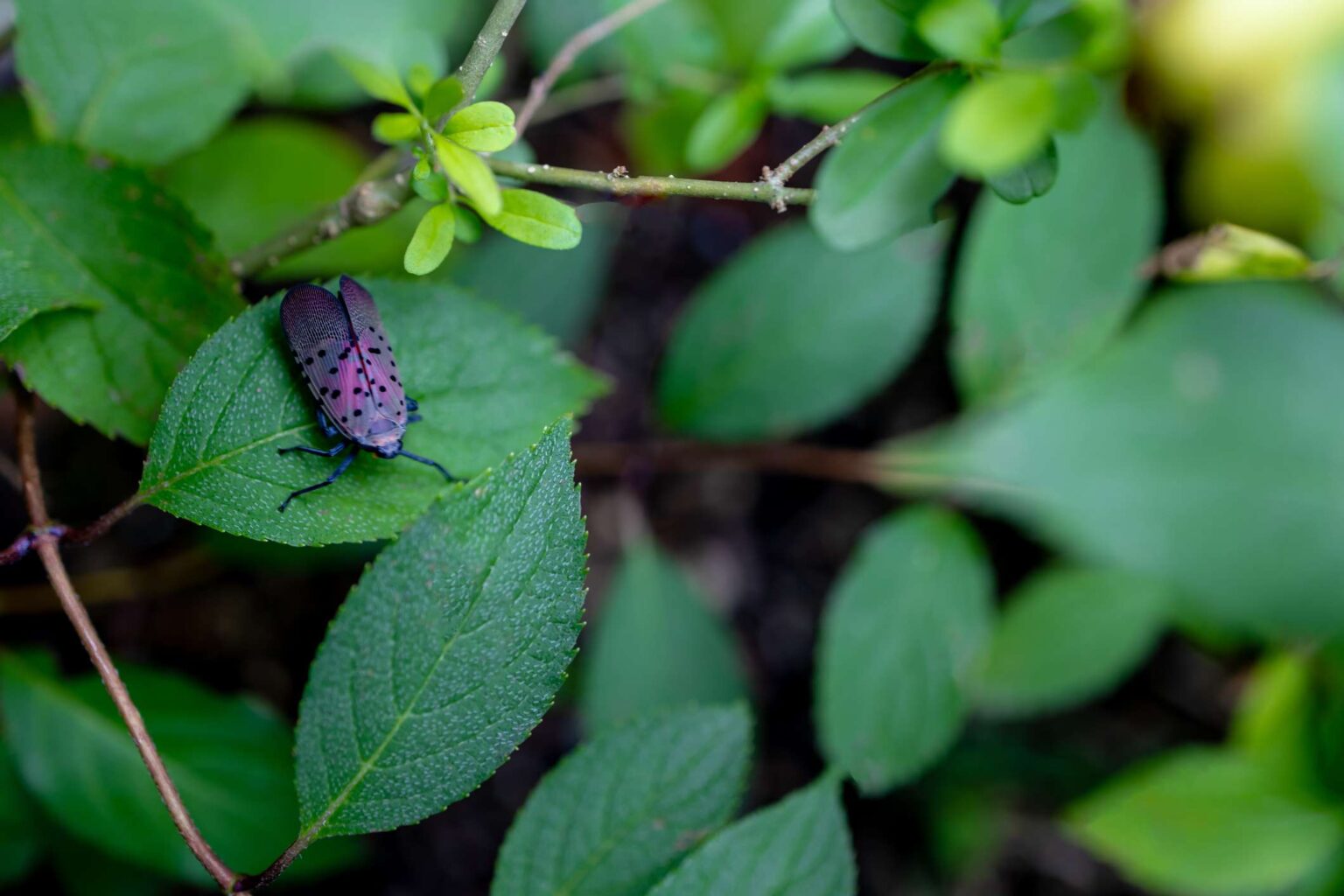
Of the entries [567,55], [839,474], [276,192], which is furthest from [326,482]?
[839,474]

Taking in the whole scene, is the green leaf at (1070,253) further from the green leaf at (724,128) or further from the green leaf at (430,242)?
the green leaf at (430,242)

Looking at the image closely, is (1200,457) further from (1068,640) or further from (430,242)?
(430,242)

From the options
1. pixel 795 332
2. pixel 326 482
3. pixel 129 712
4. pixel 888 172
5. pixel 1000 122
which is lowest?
pixel 795 332

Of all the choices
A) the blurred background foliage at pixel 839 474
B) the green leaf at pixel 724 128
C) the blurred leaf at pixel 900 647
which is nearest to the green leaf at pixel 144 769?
the blurred background foliage at pixel 839 474

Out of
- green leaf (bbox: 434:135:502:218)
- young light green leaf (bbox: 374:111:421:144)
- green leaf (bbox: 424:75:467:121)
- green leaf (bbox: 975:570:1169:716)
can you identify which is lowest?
green leaf (bbox: 975:570:1169:716)

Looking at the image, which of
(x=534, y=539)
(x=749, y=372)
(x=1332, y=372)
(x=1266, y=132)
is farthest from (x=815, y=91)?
(x=1332, y=372)

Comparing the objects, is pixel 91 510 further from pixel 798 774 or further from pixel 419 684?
pixel 798 774

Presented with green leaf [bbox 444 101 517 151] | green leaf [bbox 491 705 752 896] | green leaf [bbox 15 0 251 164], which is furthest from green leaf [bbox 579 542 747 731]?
green leaf [bbox 444 101 517 151]

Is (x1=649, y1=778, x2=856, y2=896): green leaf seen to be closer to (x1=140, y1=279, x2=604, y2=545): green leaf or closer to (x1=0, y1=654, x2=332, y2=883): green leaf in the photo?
(x1=140, y1=279, x2=604, y2=545): green leaf
